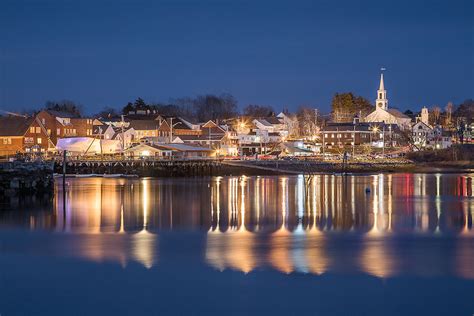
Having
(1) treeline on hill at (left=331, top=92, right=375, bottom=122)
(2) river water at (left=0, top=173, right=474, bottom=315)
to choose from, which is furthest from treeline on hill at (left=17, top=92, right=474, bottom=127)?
(2) river water at (left=0, top=173, right=474, bottom=315)

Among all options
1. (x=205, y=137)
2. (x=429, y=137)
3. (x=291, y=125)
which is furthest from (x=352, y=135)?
(x=291, y=125)

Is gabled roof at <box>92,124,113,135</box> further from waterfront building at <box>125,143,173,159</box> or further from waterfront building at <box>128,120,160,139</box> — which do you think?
waterfront building at <box>125,143,173,159</box>

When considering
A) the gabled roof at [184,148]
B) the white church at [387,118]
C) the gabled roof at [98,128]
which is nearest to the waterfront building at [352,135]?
the white church at [387,118]

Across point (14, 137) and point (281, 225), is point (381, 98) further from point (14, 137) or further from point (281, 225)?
point (281, 225)

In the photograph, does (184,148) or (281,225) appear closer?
(281,225)

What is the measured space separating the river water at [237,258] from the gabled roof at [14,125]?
2625 inches

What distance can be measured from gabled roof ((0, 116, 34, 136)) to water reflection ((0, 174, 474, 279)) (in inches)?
2182

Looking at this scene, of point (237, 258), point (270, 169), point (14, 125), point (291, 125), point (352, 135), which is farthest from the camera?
point (291, 125)

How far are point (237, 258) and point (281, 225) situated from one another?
28.4ft

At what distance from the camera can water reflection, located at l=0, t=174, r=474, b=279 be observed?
70.9ft

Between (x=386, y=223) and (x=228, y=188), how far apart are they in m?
24.6

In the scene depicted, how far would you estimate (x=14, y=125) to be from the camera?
10406 centimetres

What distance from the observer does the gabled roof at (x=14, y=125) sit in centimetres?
10281

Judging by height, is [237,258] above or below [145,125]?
below
